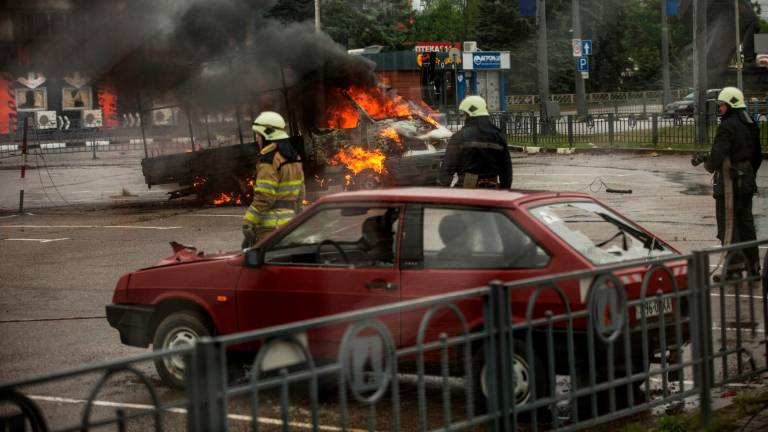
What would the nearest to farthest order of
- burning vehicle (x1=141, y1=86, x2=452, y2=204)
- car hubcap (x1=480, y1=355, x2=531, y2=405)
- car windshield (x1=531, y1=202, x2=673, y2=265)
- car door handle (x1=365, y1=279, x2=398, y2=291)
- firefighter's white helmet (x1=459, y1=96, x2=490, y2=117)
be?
1. car hubcap (x1=480, y1=355, x2=531, y2=405)
2. car windshield (x1=531, y1=202, x2=673, y2=265)
3. car door handle (x1=365, y1=279, x2=398, y2=291)
4. firefighter's white helmet (x1=459, y1=96, x2=490, y2=117)
5. burning vehicle (x1=141, y1=86, x2=452, y2=204)

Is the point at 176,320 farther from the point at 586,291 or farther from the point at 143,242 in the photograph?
the point at 143,242

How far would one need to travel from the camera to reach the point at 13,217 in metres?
20.5

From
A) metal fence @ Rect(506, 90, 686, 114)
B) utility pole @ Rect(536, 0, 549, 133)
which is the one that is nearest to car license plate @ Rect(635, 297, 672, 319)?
utility pole @ Rect(536, 0, 549, 133)

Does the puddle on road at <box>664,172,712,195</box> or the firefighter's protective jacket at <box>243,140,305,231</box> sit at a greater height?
the firefighter's protective jacket at <box>243,140,305,231</box>

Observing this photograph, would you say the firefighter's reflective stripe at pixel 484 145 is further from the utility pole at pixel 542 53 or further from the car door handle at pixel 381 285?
the utility pole at pixel 542 53

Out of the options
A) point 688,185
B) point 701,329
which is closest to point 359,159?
point 688,185

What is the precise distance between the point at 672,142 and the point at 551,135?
4868mm

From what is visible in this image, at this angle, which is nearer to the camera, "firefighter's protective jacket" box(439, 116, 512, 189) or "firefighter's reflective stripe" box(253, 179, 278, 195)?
"firefighter's reflective stripe" box(253, 179, 278, 195)

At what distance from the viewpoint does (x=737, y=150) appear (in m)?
10.8

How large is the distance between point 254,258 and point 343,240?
558 mm

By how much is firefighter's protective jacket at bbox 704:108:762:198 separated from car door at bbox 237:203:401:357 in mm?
4838

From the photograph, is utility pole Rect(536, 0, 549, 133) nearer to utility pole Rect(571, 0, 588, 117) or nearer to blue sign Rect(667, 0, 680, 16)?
utility pole Rect(571, 0, 588, 117)

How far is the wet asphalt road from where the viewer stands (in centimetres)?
885

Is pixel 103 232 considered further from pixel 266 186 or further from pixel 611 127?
pixel 611 127
